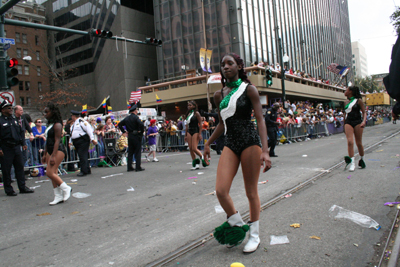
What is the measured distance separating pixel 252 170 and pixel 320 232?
4.02 ft

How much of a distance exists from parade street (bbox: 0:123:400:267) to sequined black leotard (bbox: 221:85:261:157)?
106 cm

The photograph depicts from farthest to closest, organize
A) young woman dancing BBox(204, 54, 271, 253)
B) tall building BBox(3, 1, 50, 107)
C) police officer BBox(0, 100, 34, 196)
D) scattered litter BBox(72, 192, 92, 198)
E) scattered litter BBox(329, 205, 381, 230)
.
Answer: tall building BBox(3, 1, 50, 107) → police officer BBox(0, 100, 34, 196) → scattered litter BBox(72, 192, 92, 198) → scattered litter BBox(329, 205, 381, 230) → young woman dancing BBox(204, 54, 271, 253)

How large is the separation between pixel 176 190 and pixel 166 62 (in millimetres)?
32883

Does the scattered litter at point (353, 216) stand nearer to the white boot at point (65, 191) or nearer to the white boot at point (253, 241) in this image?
the white boot at point (253, 241)

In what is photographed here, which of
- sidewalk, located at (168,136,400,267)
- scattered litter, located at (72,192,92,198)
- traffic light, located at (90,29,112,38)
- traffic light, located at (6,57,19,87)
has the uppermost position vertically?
traffic light, located at (90,29,112,38)

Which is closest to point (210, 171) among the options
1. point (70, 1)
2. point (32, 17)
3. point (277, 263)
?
point (277, 263)

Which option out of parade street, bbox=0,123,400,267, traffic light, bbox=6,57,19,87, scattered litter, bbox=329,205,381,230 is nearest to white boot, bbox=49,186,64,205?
parade street, bbox=0,123,400,267

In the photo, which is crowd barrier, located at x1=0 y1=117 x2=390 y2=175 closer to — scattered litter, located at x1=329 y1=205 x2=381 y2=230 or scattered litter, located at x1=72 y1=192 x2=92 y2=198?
scattered litter, located at x1=72 y1=192 x2=92 y2=198

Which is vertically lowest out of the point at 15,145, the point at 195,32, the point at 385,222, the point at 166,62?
the point at 385,222

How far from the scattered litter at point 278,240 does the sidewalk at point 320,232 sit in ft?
0.18

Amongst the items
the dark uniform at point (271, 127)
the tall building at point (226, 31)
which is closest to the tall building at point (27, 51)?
the tall building at point (226, 31)

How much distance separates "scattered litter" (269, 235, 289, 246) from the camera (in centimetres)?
328

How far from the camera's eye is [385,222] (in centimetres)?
374

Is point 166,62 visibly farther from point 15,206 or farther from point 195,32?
point 15,206
